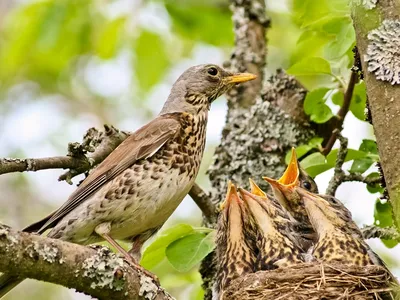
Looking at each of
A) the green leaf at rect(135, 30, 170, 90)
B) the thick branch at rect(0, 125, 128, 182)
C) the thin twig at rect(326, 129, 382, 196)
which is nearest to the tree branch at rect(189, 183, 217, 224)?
the thick branch at rect(0, 125, 128, 182)

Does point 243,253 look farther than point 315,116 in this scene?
No

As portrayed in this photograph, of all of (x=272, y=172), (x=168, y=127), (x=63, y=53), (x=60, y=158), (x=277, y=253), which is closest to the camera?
(x=60, y=158)

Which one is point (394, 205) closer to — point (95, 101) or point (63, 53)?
point (63, 53)

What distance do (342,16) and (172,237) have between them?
1465 millimetres

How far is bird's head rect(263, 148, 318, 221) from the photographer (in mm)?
4598

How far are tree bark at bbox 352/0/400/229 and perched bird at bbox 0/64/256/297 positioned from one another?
5.02 feet

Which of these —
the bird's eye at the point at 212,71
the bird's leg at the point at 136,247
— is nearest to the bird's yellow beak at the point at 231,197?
the bird's leg at the point at 136,247

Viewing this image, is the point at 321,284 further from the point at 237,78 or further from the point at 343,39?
the point at 237,78

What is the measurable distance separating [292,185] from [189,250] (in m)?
0.81

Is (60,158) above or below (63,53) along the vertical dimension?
below

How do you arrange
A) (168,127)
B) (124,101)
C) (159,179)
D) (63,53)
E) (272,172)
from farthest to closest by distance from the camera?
1. (124,101)
2. (63,53)
3. (272,172)
4. (168,127)
5. (159,179)

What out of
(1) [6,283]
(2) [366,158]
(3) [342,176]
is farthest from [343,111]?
(1) [6,283]

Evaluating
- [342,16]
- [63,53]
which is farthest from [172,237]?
[63,53]

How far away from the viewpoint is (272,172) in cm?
503
